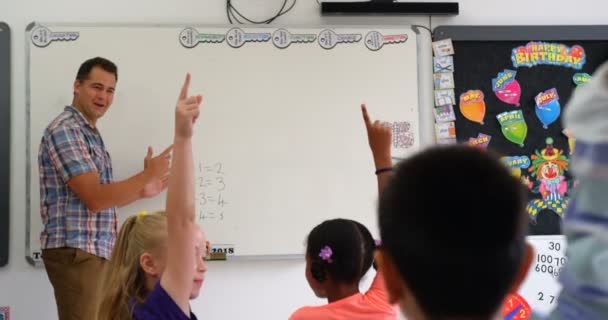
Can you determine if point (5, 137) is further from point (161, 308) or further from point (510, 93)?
point (510, 93)

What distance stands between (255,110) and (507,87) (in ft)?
4.37

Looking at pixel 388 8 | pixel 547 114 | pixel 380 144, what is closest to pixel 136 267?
pixel 380 144

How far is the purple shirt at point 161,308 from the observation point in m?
1.37

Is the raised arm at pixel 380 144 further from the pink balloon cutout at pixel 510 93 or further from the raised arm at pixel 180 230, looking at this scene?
the pink balloon cutout at pixel 510 93

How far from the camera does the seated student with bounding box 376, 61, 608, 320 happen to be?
655 millimetres

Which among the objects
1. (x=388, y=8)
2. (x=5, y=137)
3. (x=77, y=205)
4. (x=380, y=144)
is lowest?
(x=77, y=205)

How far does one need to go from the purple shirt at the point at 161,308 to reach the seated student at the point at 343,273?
0.46m

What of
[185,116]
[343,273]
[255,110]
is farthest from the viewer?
[255,110]

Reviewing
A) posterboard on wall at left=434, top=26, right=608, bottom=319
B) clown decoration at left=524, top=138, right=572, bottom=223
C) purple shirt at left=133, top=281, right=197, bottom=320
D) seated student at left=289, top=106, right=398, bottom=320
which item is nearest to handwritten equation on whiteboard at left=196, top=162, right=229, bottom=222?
posterboard on wall at left=434, top=26, right=608, bottom=319

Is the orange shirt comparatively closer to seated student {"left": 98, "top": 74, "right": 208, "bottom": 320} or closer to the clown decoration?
seated student {"left": 98, "top": 74, "right": 208, "bottom": 320}

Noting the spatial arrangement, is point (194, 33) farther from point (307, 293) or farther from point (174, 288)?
point (174, 288)

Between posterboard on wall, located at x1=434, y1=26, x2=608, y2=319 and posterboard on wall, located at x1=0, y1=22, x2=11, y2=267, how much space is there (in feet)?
7.02

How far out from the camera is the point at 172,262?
1.38 metres

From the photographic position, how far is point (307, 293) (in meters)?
3.47
